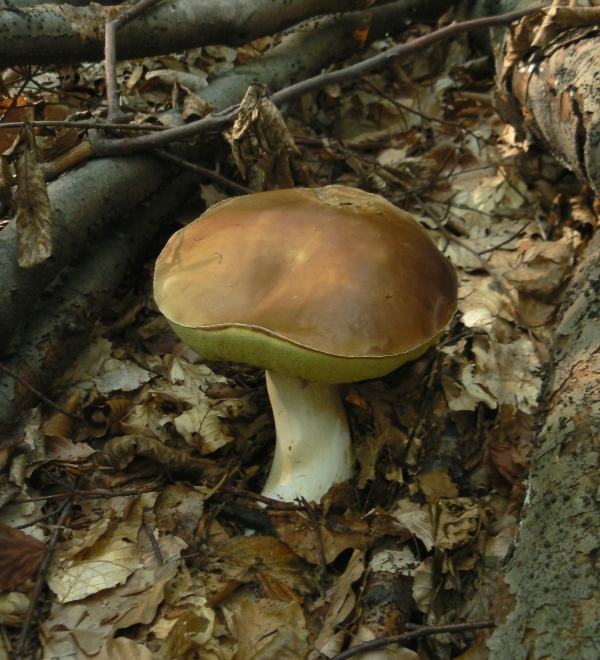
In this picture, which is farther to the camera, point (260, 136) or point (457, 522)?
point (260, 136)

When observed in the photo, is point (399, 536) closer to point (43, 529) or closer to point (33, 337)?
point (43, 529)

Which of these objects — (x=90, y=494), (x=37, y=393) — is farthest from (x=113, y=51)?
(x=90, y=494)

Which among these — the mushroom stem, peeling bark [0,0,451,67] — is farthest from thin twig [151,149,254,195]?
the mushroom stem

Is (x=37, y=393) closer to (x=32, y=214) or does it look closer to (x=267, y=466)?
(x=32, y=214)

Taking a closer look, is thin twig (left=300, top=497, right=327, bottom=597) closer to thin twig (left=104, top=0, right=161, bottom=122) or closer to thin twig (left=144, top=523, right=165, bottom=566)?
Result: thin twig (left=144, top=523, right=165, bottom=566)

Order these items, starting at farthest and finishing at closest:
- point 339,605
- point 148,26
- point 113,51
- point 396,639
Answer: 1. point 148,26
2. point 113,51
3. point 339,605
4. point 396,639

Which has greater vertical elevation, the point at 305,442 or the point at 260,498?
the point at 305,442

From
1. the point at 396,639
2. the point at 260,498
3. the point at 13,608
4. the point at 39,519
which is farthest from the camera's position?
the point at 260,498
